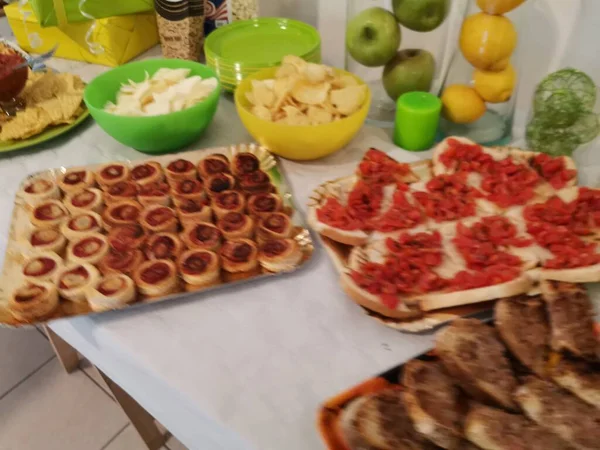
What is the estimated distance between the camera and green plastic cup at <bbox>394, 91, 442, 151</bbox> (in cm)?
104

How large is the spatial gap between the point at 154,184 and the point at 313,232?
34 centimetres

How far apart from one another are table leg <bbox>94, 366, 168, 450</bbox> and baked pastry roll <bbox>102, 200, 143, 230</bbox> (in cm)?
43

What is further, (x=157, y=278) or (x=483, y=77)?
(x=483, y=77)

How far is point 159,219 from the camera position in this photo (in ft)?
3.00

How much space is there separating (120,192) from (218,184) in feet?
0.64

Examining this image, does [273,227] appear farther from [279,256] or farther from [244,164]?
[244,164]

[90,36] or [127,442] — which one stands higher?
[90,36]

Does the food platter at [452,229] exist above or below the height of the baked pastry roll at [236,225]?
above

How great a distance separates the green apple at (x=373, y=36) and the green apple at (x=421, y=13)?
0.07 ft

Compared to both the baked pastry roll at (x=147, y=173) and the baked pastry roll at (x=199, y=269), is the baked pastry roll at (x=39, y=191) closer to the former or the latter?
the baked pastry roll at (x=147, y=173)

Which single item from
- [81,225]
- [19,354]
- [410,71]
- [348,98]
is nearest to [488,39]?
[410,71]

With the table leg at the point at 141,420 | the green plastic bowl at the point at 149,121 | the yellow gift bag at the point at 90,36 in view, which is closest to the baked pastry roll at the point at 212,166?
the green plastic bowl at the point at 149,121

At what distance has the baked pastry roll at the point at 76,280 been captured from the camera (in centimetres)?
79

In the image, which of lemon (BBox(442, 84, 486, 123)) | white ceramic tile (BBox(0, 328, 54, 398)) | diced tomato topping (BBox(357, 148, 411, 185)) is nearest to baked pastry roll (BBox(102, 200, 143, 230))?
diced tomato topping (BBox(357, 148, 411, 185))
